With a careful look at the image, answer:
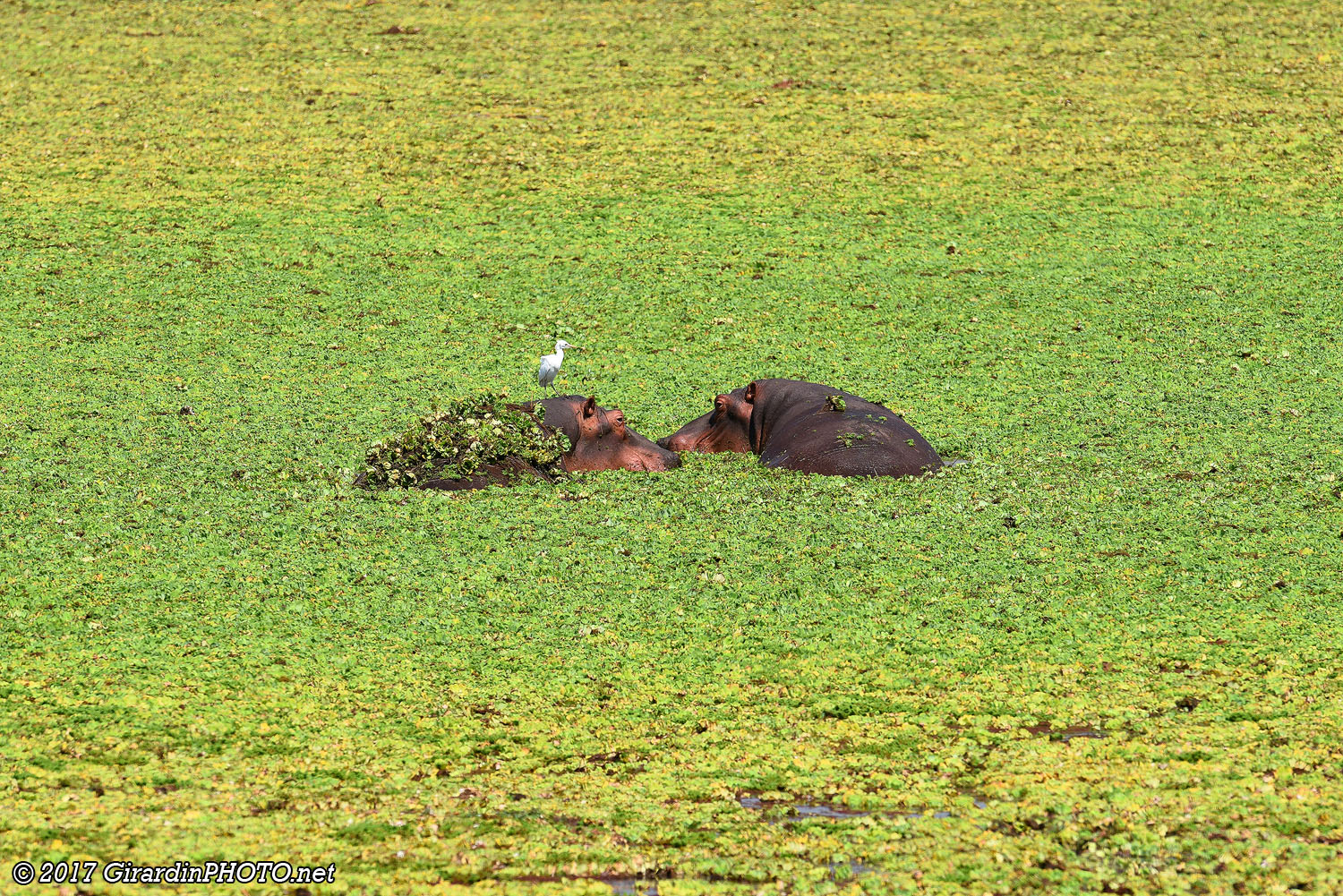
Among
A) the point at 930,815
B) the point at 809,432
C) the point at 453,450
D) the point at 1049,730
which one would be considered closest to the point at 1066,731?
the point at 1049,730

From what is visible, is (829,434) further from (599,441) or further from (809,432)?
(599,441)

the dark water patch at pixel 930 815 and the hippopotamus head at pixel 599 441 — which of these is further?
the hippopotamus head at pixel 599 441

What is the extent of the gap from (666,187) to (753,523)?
20.8 ft

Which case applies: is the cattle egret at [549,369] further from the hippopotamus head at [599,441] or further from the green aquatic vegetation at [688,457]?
the hippopotamus head at [599,441]

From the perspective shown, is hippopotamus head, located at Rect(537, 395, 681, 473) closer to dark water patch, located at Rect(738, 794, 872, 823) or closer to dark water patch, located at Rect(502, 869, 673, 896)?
dark water patch, located at Rect(738, 794, 872, 823)

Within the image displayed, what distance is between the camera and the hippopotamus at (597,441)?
7.56 metres

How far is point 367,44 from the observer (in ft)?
49.6

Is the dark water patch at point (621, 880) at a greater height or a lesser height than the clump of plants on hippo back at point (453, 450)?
greater

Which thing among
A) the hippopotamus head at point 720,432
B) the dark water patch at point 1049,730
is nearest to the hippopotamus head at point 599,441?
the hippopotamus head at point 720,432

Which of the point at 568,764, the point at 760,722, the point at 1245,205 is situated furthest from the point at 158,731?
the point at 1245,205

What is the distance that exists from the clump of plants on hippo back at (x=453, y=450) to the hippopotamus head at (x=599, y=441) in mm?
270

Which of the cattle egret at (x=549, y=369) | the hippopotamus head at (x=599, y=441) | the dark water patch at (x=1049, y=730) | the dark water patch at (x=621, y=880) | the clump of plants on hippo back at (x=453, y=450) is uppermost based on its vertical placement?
the dark water patch at (x=621, y=880)

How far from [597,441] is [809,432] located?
106 centimetres

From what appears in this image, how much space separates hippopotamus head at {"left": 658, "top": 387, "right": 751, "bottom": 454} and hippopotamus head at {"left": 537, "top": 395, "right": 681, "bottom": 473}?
1.22 feet
